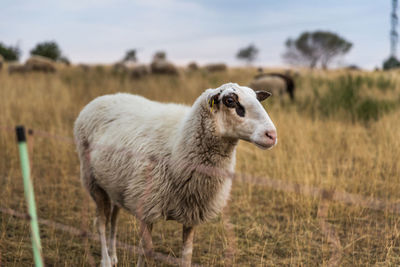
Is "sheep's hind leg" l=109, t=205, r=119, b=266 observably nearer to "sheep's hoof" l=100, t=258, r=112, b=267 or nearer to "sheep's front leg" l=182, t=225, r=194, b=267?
"sheep's hoof" l=100, t=258, r=112, b=267

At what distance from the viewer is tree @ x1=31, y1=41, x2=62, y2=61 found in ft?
115

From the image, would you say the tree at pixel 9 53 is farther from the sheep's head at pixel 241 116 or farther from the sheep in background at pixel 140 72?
the sheep's head at pixel 241 116

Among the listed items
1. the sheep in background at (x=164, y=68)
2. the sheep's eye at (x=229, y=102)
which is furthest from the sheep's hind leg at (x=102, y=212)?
the sheep in background at (x=164, y=68)

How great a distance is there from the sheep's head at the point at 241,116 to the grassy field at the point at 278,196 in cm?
43

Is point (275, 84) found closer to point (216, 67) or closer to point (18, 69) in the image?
point (18, 69)

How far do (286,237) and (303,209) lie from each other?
0.52 metres

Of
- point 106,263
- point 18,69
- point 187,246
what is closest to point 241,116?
point 187,246

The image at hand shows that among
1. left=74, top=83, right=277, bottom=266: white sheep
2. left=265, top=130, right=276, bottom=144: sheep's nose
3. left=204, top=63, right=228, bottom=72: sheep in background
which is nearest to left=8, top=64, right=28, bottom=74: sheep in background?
left=204, top=63, right=228, bottom=72: sheep in background

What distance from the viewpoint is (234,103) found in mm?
2434

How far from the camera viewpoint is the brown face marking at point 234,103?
2429 mm

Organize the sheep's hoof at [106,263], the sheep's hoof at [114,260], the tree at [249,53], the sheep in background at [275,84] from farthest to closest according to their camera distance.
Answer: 1. the tree at [249,53]
2. the sheep in background at [275,84]
3. the sheep's hoof at [114,260]
4. the sheep's hoof at [106,263]

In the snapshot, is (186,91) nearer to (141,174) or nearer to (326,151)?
(326,151)

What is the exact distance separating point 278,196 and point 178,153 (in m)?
2.75

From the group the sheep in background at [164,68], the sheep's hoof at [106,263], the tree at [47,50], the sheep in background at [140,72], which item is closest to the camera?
the sheep's hoof at [106,263]
